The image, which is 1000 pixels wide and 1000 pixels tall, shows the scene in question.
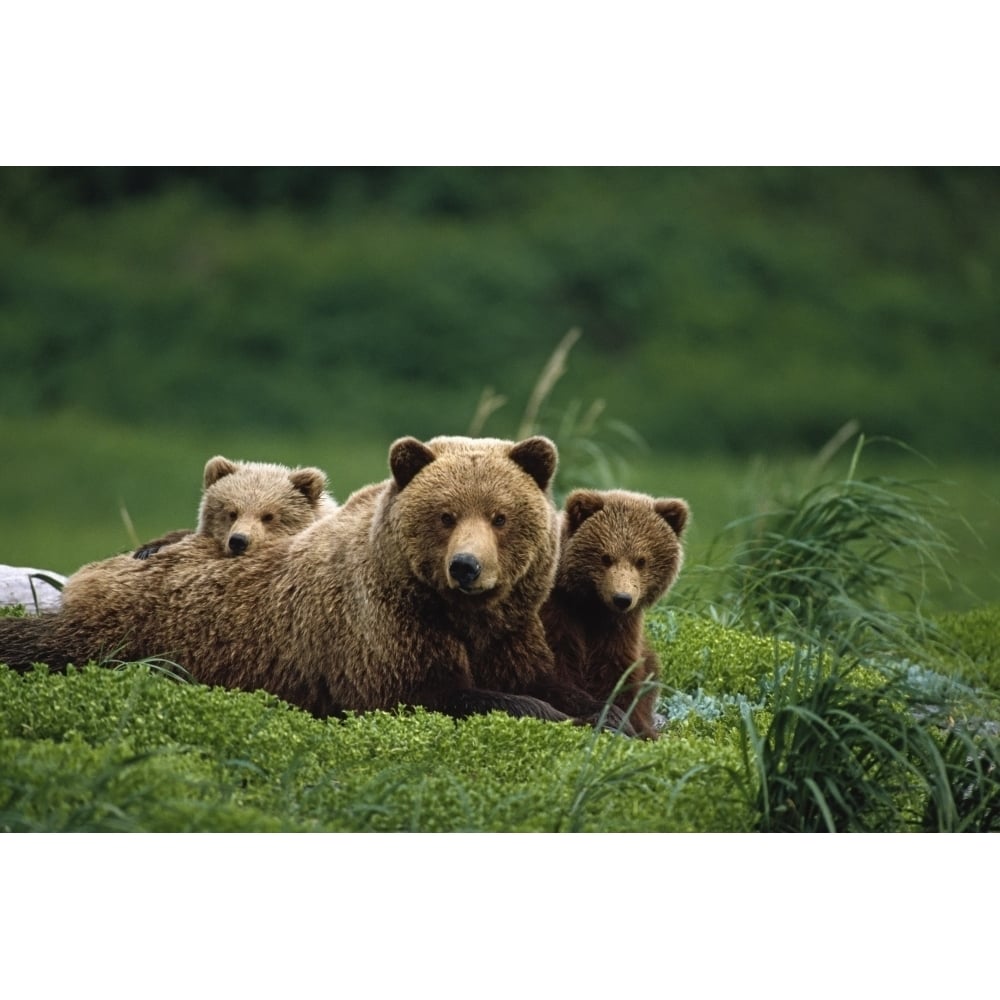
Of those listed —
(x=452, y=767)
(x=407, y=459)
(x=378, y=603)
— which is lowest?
(x=452, y=767)

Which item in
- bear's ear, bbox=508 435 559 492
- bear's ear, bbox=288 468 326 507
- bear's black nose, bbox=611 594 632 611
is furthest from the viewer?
bear's ear, bbox=288 468 326 507

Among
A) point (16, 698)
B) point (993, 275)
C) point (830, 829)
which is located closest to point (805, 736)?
point (830, 829)

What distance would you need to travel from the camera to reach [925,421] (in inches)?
658

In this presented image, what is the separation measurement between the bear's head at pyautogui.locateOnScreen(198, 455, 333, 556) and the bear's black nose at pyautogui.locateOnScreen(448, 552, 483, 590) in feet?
4.02

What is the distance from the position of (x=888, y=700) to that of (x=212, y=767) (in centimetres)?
235

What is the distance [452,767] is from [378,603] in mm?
749

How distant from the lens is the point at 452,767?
5211 millimetres

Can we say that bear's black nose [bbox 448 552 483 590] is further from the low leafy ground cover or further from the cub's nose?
the cub's nose

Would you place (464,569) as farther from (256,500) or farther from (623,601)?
(256,500)

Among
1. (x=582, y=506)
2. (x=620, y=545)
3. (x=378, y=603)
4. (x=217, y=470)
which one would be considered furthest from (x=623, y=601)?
(x=217, y=470)

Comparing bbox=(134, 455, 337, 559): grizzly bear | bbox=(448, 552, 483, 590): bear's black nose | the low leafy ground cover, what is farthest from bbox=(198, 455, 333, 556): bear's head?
bbox=(448, 552, 483, 590): bear's black nose

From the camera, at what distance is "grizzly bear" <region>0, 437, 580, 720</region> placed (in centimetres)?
547

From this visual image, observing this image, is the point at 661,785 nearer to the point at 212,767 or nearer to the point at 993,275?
the point at 212,767

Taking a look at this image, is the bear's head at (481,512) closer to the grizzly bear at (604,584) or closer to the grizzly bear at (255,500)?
the grizzly bear at (604,584)
